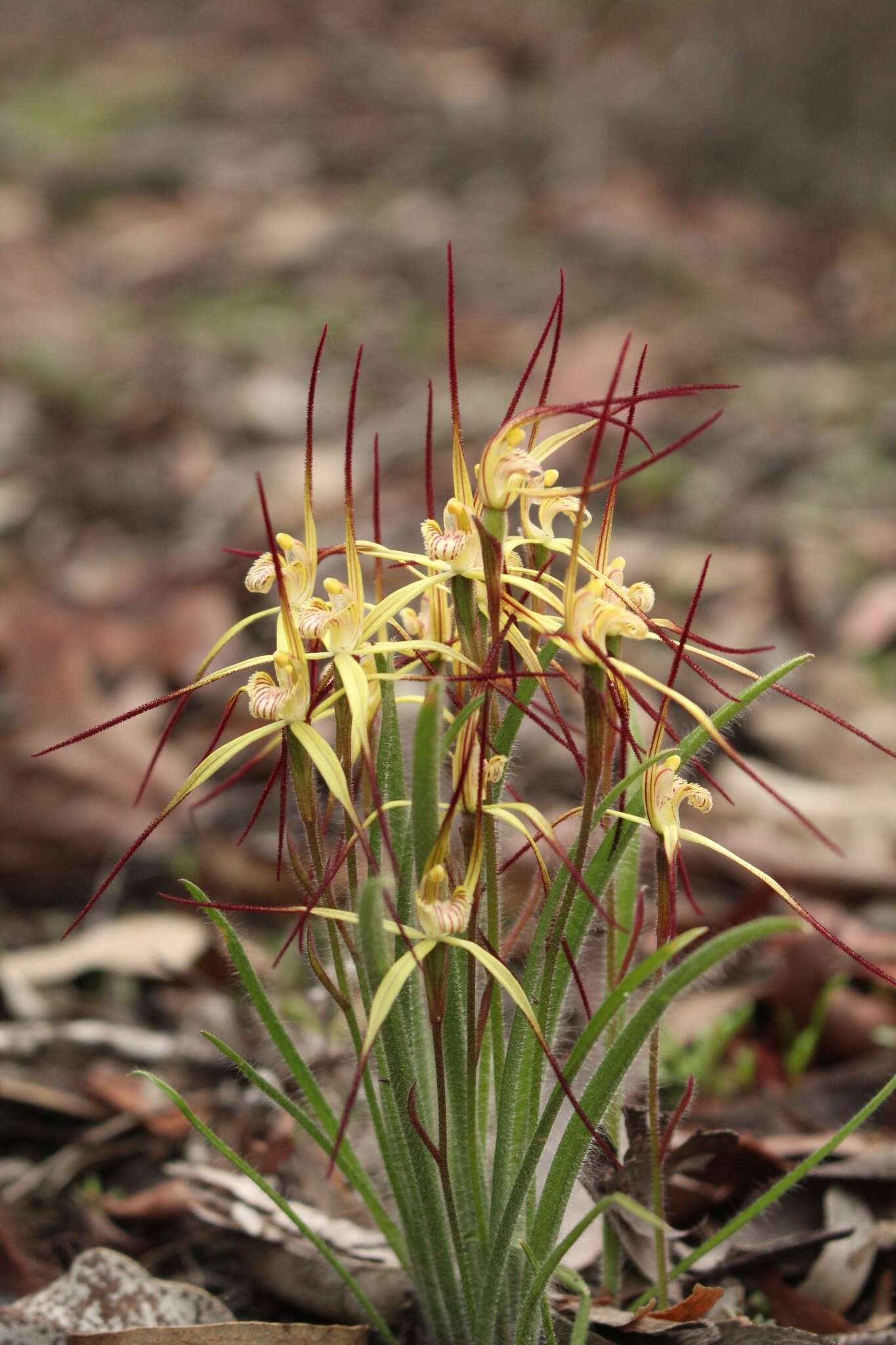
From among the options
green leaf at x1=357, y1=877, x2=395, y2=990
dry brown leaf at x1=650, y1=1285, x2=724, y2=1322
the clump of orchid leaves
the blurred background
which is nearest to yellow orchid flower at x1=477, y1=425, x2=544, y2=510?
the clump of orchid leaves

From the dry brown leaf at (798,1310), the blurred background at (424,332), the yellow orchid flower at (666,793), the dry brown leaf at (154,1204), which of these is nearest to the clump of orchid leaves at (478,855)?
the yellow orchid flower at (666,793)

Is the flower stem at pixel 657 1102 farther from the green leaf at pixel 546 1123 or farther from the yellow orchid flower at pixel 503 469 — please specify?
the yellow orchid flower at pixel 503 469

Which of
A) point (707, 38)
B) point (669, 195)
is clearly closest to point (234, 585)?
point (669, 195)

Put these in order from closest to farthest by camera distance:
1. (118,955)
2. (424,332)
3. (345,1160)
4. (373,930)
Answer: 1. (373,930)
2. (345,1160)
3. (118,955)
4. (424,332)

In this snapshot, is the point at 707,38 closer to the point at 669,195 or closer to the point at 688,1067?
the point at 669,195

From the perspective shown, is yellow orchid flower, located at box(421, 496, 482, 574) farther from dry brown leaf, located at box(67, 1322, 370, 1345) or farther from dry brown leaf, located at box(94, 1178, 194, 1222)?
dry brown leaf, located at box(94, 1178, 194, 1222)

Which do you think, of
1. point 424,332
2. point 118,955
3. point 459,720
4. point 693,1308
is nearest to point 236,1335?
point 693,1308

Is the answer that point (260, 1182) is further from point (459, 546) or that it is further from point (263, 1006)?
point (459, 546)
